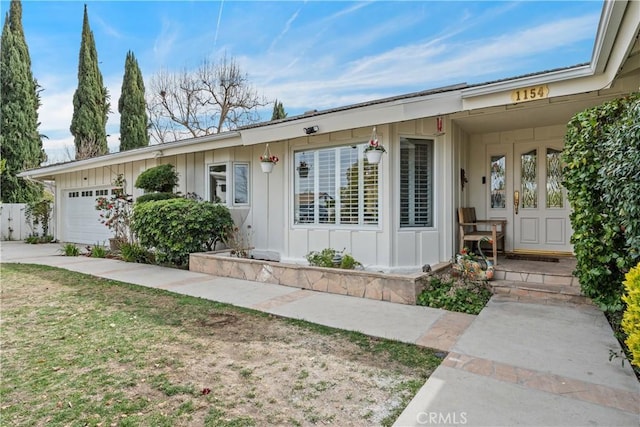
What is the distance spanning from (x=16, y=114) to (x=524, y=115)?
75.3 feet

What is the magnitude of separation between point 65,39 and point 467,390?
89.1 ft

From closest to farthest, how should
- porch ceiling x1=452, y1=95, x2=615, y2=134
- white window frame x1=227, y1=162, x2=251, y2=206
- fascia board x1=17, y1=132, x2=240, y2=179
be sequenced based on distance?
porch ceiling x1=452, y1=95, x2=615, y2=134 → fascia board x1=17, y1=132, x2=240, y2=179 → white window frame x1=227, y1=162, x2=251, y2=206

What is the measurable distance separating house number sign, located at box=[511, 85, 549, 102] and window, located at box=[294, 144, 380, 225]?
8.21 feet

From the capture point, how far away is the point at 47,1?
1155 centimetres

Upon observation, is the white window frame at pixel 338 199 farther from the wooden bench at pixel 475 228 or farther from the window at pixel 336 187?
Result: the wooden bench at pixel 475 228

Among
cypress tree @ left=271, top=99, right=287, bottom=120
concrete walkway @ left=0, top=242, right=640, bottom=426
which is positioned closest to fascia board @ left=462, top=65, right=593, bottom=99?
concrete walkway @ left=0, top=242, right=640, bottom=426

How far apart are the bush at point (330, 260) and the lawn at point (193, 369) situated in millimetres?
1985

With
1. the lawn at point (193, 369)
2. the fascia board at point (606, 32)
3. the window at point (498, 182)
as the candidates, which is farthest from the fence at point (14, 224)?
the fascia board at point (606, 32)

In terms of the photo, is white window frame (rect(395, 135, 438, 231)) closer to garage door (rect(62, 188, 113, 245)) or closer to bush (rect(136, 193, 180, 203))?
bush (rect(136, 193, 180, 203))

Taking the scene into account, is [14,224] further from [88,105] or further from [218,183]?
[218,183]

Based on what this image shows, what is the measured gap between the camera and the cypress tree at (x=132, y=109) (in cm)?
2205

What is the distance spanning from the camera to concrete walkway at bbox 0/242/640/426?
2.27 meters

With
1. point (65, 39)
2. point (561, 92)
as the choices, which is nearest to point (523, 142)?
point (561, 92)

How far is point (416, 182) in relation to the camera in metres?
6.32
